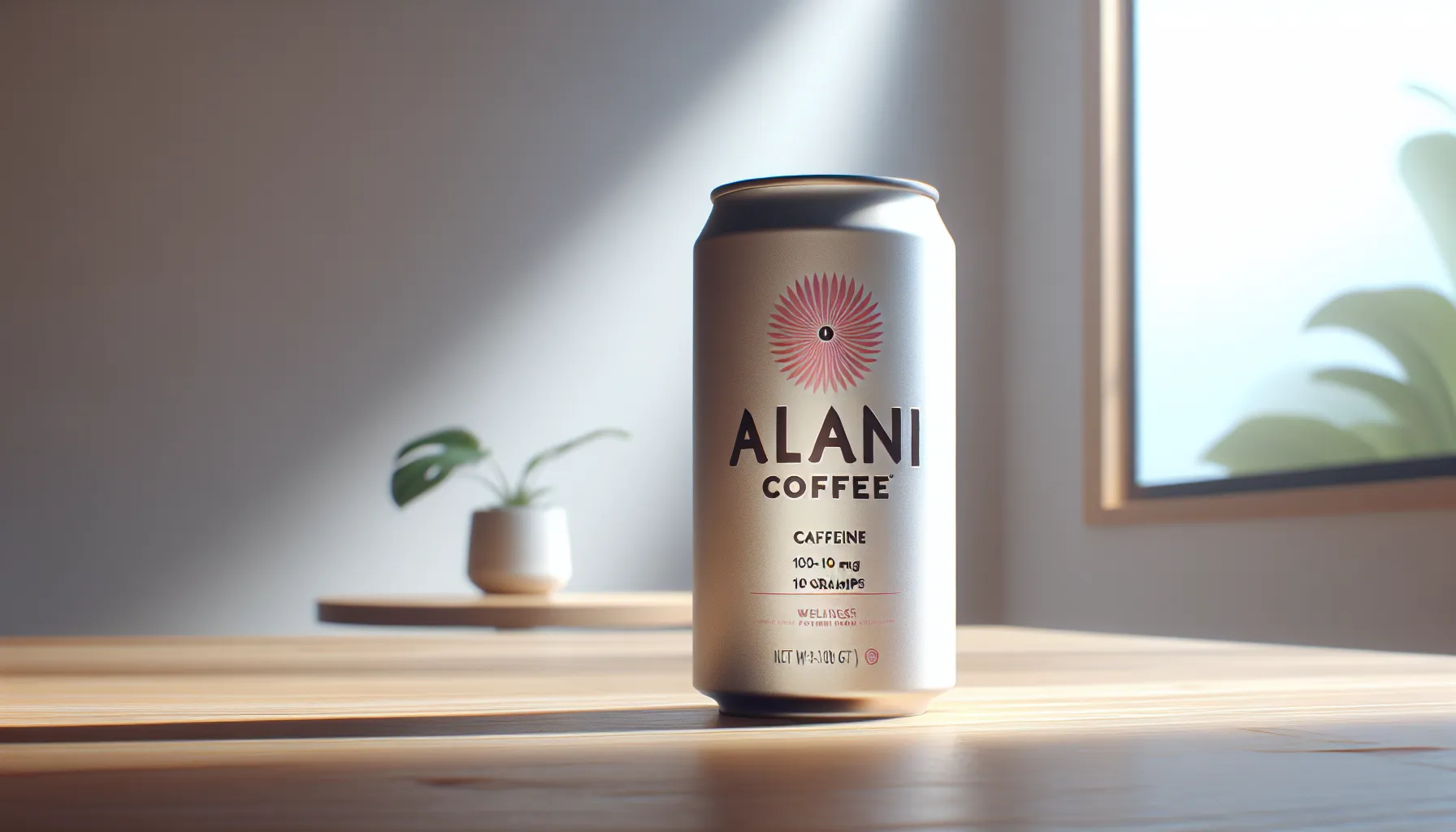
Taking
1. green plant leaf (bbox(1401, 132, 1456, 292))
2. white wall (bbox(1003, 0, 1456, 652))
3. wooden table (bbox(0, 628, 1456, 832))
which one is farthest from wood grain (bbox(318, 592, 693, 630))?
green plant leaf (bbox(1401, 132, 1456, 292))

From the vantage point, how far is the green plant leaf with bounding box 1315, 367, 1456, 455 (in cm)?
242

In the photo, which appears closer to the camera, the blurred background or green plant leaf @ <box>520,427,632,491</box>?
green plant leaf @ <box>520,427,632,491</box>

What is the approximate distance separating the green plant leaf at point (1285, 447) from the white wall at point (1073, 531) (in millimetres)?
129

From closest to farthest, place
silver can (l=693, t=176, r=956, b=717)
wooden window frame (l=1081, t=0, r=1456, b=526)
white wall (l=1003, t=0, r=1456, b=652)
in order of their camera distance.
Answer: silver can (l=693, t=176, r=956, b=717), white wall (l=1003, t=0, r=1456, b=652), wooden window frame (l=1081, t=0, r=1456, b=526)

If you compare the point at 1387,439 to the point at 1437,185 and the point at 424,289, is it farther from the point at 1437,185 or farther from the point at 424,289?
the point at 424,289

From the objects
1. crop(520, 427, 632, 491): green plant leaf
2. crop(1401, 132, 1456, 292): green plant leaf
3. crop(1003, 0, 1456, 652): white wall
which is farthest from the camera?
crop(1003, 0, 1456, 652): white wall

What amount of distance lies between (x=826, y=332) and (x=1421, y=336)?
2.38m

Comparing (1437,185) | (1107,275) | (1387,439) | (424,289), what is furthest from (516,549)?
(1107,275)

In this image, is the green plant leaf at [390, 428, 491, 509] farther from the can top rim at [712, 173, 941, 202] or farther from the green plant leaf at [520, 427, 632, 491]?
the can top rim at [712, 173, 941, 202]

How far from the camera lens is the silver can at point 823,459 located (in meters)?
0.39

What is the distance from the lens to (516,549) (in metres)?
1.99

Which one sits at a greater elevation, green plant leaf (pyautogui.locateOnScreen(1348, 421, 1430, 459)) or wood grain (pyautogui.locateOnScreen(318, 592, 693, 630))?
green plant leaf (pyautogui.locateOnScreen(1348, 421, 1430, 459))

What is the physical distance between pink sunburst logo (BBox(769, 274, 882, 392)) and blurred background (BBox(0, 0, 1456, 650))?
2621mm

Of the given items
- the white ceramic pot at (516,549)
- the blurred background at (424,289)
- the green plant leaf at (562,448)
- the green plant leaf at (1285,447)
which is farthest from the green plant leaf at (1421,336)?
the white ceramic pot at (516,549)
